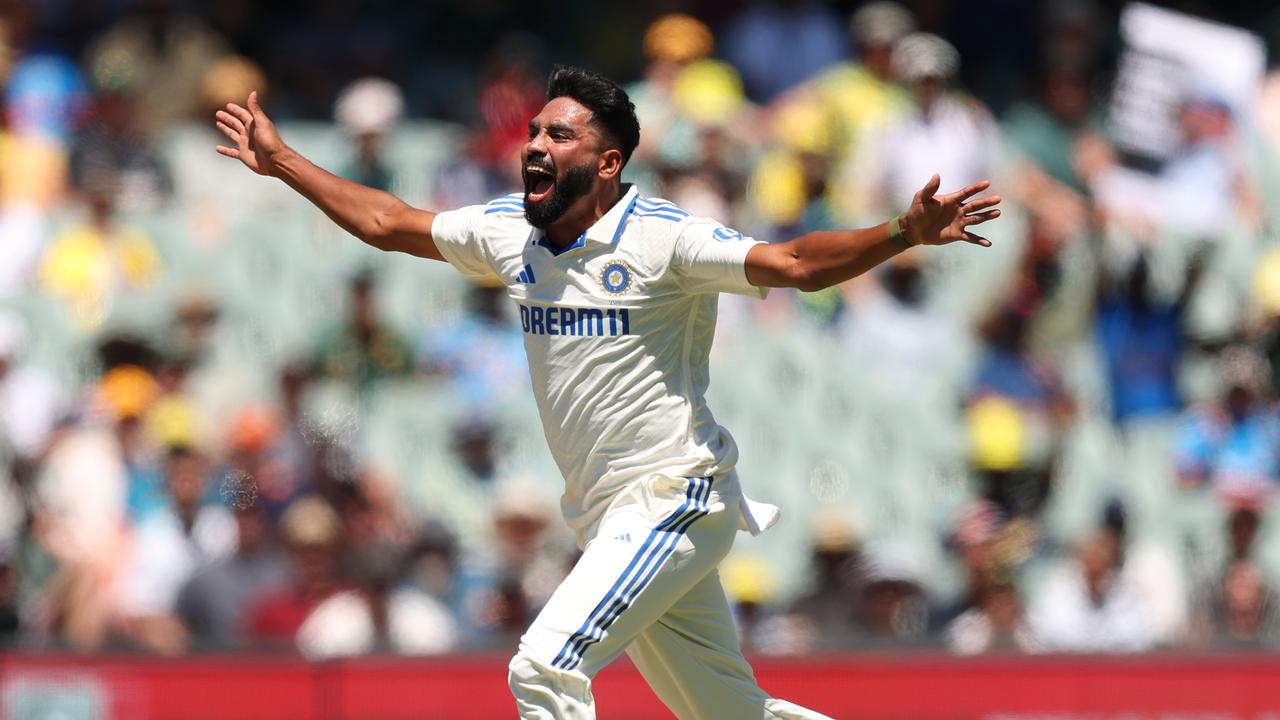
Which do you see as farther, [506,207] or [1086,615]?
[1086,615]

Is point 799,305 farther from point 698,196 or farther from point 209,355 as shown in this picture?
point 209,355

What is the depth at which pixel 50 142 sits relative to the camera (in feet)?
40.0

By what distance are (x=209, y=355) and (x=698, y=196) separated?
2.83m

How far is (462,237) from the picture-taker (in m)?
6.04

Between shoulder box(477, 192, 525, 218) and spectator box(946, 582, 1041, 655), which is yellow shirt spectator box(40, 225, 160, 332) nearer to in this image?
spectator box(946, 582, 1041, 655)

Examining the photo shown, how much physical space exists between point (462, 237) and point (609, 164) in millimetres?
493

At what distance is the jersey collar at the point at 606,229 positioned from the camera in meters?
5.85

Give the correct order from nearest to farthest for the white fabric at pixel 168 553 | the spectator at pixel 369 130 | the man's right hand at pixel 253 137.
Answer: the man's right hand at pixel 253 137 < the white fabric at pixel 168 553 < the spectator at pixel 369 130

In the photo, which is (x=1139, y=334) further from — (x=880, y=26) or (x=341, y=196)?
(x=341, y=196)

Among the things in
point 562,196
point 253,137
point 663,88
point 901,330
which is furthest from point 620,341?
point 663,88

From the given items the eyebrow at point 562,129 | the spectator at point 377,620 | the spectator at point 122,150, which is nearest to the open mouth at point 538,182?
the eyebrow at point 562,129

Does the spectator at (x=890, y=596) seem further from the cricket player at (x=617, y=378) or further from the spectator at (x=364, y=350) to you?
the cricket player at (x=617, y=378)

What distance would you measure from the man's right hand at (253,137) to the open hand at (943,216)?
2037 millimetres

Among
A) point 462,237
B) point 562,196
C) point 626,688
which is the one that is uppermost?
point 562,196
